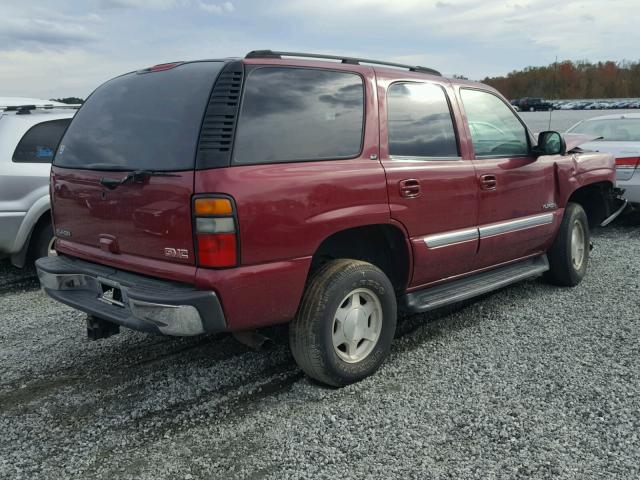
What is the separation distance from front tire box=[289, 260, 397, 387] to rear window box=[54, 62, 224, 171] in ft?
→ 3.39

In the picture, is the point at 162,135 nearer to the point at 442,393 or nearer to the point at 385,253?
the point at 385,253

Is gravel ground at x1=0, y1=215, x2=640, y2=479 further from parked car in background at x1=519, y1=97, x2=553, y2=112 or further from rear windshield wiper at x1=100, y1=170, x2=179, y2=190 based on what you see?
parked car in background at x1=519, y1=97, x2=553, y2=112

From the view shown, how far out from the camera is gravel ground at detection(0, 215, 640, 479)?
112 inches

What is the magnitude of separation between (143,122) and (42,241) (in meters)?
3.34

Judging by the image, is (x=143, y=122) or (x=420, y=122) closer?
(x=143, y=122)

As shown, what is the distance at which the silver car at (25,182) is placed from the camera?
575 cm

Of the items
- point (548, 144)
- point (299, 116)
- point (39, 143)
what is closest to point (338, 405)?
point (299, 116)

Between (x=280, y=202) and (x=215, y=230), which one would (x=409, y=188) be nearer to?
(x=280, y=202)

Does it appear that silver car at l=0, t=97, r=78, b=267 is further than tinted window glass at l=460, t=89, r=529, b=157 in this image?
Yes

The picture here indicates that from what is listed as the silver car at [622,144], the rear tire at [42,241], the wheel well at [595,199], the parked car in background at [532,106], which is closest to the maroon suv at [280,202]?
the wheel well at [595,199]

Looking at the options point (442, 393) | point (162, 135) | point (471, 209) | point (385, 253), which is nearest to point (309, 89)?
point (162, 135)

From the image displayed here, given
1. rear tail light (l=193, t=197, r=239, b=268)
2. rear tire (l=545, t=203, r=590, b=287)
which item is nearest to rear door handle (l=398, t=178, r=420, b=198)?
rear tail light (l=193, t=197, r=239, b=268)

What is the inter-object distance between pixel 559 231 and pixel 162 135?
12.2ft

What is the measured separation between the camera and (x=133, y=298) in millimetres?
3078
